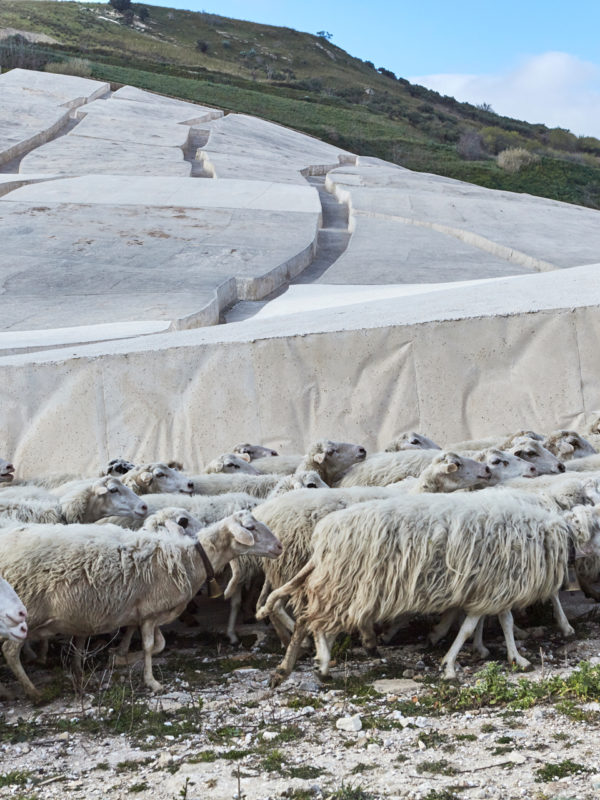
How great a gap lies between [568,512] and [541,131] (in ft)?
203

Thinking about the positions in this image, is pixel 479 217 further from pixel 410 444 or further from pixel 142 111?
pixel 142 111

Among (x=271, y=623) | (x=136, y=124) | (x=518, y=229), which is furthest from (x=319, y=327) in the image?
(x=136, y=124)

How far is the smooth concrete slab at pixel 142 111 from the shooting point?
33625mm

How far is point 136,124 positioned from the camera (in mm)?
32562

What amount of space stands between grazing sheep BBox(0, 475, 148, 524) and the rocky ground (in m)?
1.14

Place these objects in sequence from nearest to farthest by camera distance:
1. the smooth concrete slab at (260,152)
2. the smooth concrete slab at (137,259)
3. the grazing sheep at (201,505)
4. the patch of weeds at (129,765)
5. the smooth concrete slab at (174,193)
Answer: the patch of weeds at (129,765) → the grazing sheep at (201,505) → the smooth concrete slab at (137,259) → the smooth concrete slab at (174,193) → the smooth concrete slab at (260,152)

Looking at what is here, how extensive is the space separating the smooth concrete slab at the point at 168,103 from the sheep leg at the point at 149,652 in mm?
30947

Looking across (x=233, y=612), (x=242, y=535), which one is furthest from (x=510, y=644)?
(x=233, y=612)

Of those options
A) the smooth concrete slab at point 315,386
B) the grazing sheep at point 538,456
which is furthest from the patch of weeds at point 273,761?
the smooth concrete slab at point 315,386

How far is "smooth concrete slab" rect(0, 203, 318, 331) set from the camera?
1445 cm

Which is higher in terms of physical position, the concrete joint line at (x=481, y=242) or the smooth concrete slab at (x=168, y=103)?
the smooth concrete slab at (x=168, y=103)

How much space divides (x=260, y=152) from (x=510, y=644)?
2703 centimetres

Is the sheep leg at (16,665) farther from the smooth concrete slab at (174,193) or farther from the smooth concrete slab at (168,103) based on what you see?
the smooth concrete slab at (168,103)

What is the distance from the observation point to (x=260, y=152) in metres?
30.8
